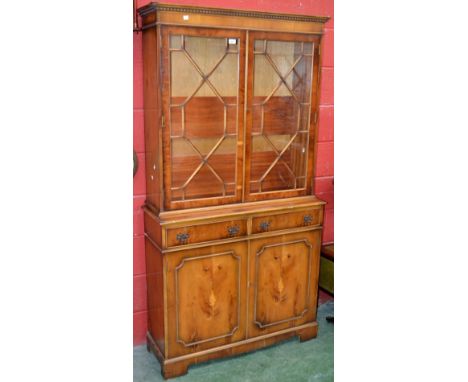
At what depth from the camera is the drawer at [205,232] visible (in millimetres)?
2379

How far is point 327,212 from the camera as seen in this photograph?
3367 millimetres

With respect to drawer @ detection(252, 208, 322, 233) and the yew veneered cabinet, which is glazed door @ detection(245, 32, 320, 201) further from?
drawer @ detection(252, 208, 322, 233)

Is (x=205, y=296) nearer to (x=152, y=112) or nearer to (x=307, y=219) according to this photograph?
(x=307, y=219)

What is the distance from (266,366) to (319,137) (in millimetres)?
1528

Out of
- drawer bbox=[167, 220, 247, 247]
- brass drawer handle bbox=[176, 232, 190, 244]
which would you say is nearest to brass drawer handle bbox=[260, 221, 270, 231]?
drawer bbox=[167, 220, 247, 247]

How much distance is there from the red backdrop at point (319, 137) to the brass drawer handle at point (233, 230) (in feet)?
1.80

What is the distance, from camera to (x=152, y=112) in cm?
241

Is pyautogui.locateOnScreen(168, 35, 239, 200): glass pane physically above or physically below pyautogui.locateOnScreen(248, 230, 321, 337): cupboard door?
above

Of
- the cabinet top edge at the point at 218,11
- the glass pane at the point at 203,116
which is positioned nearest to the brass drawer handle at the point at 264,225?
the glass pane at the point at 203,116

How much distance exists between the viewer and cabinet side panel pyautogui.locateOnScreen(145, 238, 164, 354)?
249 cm

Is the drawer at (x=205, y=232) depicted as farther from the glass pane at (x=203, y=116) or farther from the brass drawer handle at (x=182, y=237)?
the glass pane at (x=203, y=116)

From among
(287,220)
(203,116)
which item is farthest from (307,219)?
(203,116)

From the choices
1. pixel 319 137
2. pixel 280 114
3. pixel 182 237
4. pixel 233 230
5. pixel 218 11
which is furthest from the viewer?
pixel 319 137
